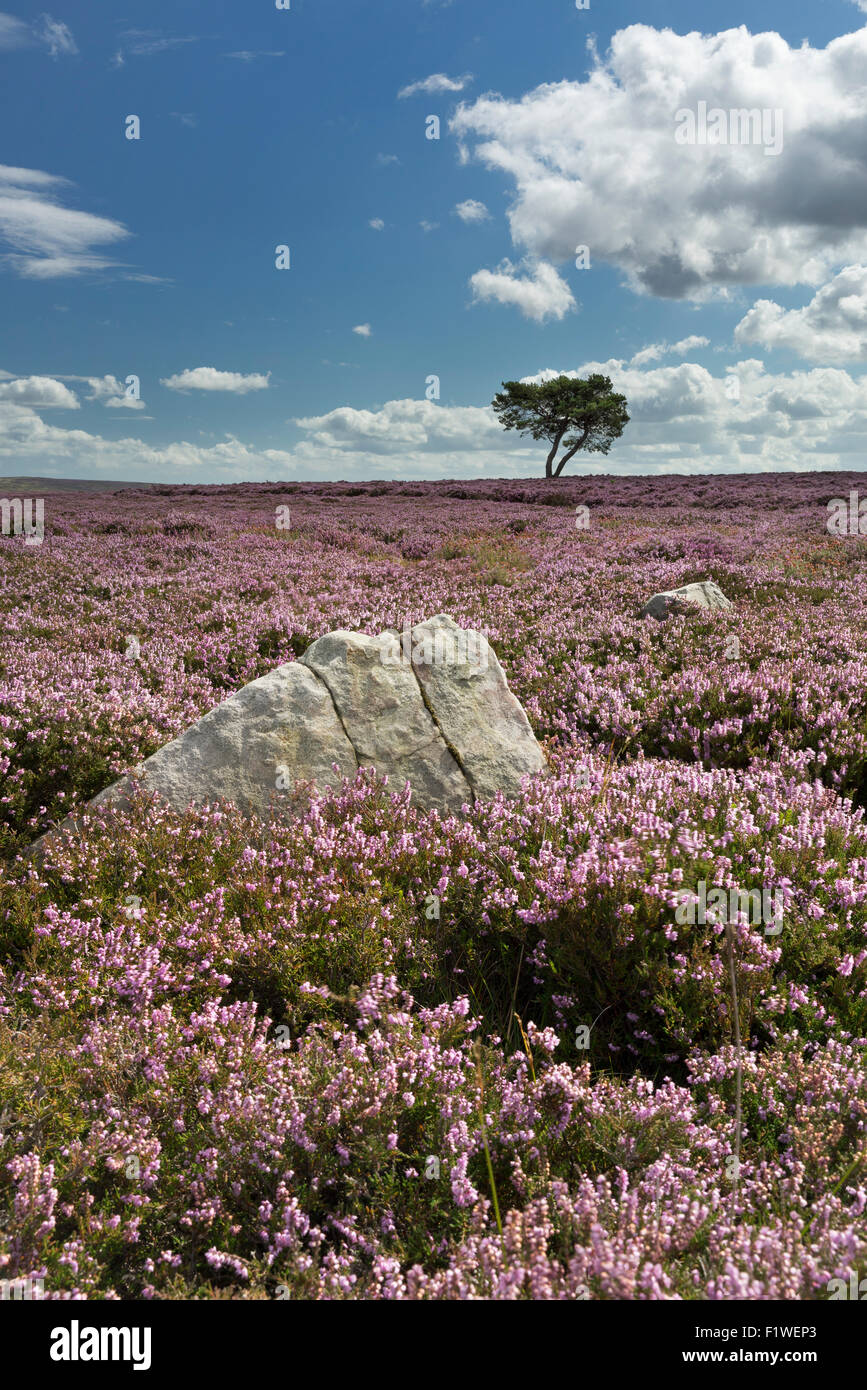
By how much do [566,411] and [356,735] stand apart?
208ft

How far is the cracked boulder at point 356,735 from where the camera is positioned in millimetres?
5375

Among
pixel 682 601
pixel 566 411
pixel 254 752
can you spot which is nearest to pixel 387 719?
pixel 254 752

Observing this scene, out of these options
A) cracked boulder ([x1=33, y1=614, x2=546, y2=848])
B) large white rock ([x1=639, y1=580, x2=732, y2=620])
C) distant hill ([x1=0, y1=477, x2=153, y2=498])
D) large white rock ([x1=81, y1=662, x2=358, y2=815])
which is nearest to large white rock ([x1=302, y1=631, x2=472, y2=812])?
cracked boulder ([x1=33, y1=614, x2=546, y2=848])

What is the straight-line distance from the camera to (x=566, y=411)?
62.4 m

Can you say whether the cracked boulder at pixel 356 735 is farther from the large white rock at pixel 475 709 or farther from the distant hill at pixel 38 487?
the distant hill at pixel 38 487

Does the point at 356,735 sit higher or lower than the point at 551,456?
lower

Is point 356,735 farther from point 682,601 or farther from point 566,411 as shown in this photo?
point 566,411

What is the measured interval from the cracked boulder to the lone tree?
6100 cm

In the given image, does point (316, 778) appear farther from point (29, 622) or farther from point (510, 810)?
point (29, 622)

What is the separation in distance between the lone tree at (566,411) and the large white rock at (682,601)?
2180 inches

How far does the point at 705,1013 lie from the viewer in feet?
10.5

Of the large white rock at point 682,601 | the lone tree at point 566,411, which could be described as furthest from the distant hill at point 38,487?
the large white rock at point 682,601

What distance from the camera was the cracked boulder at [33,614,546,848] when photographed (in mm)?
5375

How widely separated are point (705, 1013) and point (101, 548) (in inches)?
726
